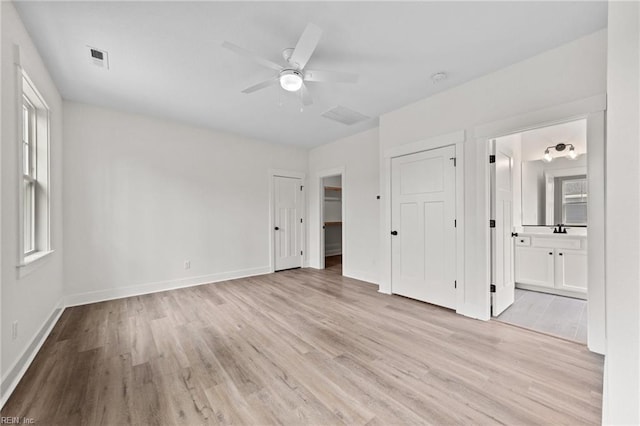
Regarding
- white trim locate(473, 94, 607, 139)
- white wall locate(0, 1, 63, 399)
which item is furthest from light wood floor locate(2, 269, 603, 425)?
white trim locate(473, 94, 607, 139)

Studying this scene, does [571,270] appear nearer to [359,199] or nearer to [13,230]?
[359,199]

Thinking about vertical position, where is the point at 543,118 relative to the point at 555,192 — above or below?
above

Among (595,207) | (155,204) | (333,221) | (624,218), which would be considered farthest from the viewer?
(333,221)

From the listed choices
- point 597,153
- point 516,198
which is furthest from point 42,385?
point 516,198

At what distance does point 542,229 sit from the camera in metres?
4.08

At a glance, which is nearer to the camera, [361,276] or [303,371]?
[303,371]

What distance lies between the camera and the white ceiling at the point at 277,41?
1836 millimetres

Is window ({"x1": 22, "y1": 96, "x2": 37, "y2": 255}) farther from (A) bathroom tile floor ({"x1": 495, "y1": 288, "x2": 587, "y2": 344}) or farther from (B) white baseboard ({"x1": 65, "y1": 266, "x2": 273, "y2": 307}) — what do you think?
(A) bathroom tile floor ({"x1": 495, "y1": 288, "x2": 587, "y2": 344})

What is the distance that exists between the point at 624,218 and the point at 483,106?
246 cm

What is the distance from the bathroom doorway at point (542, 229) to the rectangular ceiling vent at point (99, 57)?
12.7ft

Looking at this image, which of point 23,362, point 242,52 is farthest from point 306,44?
point 23,362

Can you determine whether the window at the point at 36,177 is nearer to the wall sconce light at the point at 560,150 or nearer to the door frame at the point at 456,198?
the door frame at the point at 456,198

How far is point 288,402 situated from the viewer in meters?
1.56

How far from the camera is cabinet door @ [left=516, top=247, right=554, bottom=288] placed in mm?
3643
